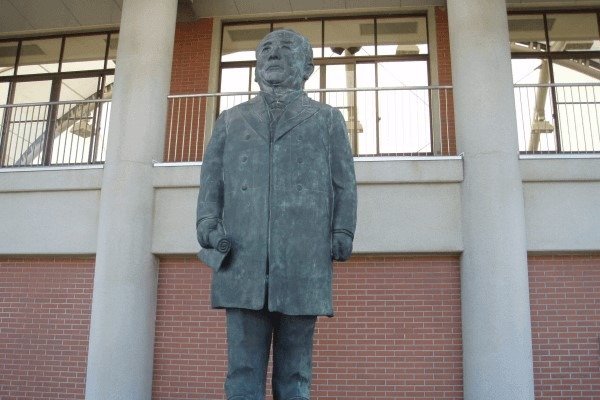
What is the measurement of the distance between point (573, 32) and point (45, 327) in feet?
40.1

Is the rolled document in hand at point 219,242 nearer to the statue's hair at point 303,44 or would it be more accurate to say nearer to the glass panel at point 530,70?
the statue's hair at point 303,44

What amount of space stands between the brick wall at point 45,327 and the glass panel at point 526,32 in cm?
988

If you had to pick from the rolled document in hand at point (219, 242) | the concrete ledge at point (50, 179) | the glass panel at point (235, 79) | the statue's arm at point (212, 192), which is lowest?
the rolled document in hand at point (219, 242)

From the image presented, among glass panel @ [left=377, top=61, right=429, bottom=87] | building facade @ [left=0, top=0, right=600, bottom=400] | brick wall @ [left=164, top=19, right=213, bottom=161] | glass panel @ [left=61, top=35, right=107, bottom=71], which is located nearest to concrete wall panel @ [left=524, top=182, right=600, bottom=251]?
building facade @ [left=0, top=0, right=600, bottom=400]

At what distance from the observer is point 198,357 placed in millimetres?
10461

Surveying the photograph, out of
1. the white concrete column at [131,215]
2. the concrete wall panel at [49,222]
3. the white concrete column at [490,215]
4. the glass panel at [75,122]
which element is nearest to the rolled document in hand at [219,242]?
the white concrete column at [490,215]

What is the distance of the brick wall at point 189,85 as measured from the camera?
12.9 metres

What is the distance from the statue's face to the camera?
4.04 m

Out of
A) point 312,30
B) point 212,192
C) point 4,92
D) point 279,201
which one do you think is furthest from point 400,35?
point 279,201

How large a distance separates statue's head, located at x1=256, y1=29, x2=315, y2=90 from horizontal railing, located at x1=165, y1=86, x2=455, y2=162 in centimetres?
876

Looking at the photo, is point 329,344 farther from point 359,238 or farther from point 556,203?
point 556,203

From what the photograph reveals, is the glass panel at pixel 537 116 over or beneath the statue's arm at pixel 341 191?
over

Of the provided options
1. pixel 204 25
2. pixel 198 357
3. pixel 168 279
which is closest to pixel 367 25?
pixel 204 25

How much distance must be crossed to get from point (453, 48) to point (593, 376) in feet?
18.6
